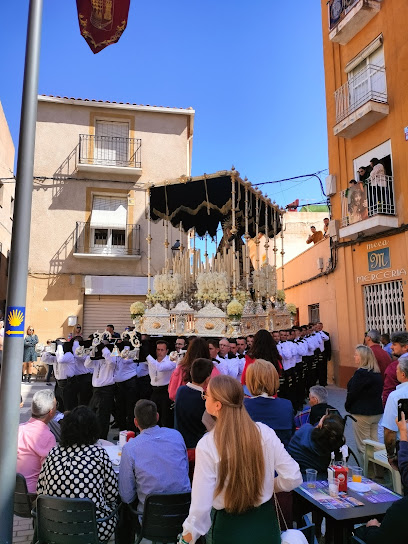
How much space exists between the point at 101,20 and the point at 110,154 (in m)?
12.9

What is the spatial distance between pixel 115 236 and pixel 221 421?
1580 centimetres

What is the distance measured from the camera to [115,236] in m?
17.4

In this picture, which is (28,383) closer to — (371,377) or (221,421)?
(371,377)

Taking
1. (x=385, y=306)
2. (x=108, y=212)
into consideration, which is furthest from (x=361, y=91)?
(x=108, y=212)

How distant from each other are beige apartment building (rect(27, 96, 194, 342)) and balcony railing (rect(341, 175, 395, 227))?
6594mm

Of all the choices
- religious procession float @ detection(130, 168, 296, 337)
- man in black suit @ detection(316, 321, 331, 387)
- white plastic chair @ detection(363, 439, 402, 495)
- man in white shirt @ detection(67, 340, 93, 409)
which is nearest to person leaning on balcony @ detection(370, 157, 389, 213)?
religious procession float @ detection(130, 168, 296, 337)

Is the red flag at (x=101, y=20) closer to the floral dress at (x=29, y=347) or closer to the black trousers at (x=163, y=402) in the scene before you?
the black trousers at (x=163, y=402)

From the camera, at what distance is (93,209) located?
56.7 ft

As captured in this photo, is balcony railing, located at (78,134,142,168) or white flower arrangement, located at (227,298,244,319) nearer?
white flower arrangement, located at (227,298,244,319)

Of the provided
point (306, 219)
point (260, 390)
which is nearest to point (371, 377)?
point (260, 390)

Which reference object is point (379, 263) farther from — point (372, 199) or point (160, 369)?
point (160, 369)

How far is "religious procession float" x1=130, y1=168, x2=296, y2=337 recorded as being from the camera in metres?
10.1

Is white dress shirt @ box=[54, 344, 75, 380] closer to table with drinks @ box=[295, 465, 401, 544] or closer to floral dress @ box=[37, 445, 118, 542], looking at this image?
floral dress @ box=[37, 445, 118, 542]

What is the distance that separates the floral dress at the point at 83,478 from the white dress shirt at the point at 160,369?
3.23 metres
